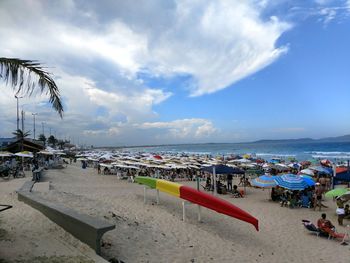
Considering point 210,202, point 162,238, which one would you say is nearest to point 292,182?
point 210,202

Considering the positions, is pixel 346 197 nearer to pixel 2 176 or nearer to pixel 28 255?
pixel 28 255

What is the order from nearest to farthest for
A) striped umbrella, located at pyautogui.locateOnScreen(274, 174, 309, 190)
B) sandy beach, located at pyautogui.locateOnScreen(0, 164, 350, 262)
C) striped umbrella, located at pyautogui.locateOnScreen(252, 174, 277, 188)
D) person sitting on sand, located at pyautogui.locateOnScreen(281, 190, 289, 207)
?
sandy beach, located at pyautogui.locateOnScreen(0, 164, 350, 262) → striped umbrella, located at pyautogui.locateOnScreen(274, 174, 309, 190) → person sitting on sand, located at pyautogui.locateOnScreen(281, 190, 289, 207) → striped umbrella, located at pyautogui.locateOnScreen(252, 174, 277, 188)

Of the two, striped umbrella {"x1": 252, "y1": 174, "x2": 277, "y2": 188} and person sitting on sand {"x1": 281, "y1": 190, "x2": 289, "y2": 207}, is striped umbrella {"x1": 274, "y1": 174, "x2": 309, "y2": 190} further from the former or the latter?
person sitting on sand {"x1": 281, "y1": 190, "x2": 289, "y2": 207}

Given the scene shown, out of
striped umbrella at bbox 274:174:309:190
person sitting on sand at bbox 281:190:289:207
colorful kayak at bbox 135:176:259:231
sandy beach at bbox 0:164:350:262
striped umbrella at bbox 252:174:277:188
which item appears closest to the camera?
sandy beach at bbox 0:164:350:262

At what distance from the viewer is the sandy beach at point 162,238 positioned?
19.3 feet

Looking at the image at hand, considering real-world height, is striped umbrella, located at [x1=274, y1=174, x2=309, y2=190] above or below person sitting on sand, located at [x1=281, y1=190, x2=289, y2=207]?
above

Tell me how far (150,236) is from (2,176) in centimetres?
1695

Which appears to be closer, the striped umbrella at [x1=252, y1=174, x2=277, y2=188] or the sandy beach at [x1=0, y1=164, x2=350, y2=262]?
the sandy beach at [x1=0, y1=164, x2=350, y2=262]

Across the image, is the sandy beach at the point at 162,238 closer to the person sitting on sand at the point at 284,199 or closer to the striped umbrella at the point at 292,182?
the striped umbrella at the point at 292,182

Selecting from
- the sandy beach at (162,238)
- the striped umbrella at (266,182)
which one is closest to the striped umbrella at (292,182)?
the striped umbrella at (266,182)

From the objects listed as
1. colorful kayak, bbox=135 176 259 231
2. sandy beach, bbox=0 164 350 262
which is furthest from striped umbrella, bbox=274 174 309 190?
colorful kayak, bbox=135 176 259 231

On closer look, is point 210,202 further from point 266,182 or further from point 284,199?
point 266,182

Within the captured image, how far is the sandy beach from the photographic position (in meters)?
5.88

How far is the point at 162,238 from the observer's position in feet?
25.3
